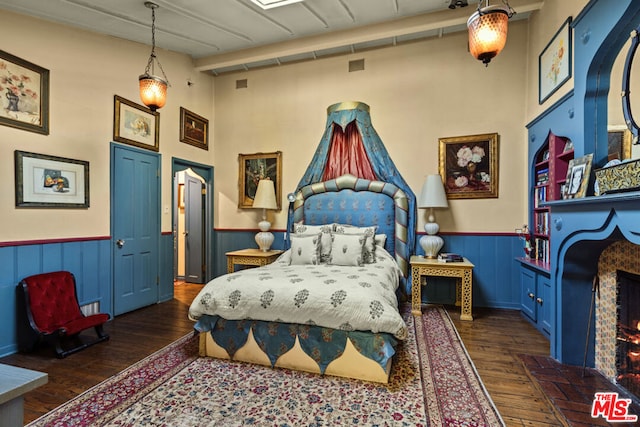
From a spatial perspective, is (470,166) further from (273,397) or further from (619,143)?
(273,397)

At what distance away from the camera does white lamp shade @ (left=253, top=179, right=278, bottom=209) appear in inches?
189

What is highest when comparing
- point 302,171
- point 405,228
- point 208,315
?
point 302,171

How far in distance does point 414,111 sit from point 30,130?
4.45m

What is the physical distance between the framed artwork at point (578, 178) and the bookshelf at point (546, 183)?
476 mm

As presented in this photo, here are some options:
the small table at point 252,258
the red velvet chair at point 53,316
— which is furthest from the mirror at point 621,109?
the red velvet chair at point 53,316

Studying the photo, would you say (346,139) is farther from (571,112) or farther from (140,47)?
(140,47)

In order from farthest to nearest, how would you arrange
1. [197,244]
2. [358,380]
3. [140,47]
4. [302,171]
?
[197,244] → [302,171] → [140,47] → [358,380]

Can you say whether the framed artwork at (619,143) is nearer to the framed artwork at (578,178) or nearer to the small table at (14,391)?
the framed artwork at (578,178)

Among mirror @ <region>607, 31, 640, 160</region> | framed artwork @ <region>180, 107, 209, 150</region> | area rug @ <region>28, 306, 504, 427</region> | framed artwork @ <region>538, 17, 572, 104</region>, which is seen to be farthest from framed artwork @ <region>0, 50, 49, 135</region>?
framed artwork @ <region>538, 17, 572, 104</region>

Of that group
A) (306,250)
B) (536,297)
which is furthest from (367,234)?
(536,297)

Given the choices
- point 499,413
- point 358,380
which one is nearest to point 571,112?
point 499,413

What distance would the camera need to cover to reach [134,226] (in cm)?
411

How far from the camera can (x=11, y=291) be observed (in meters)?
2.86
